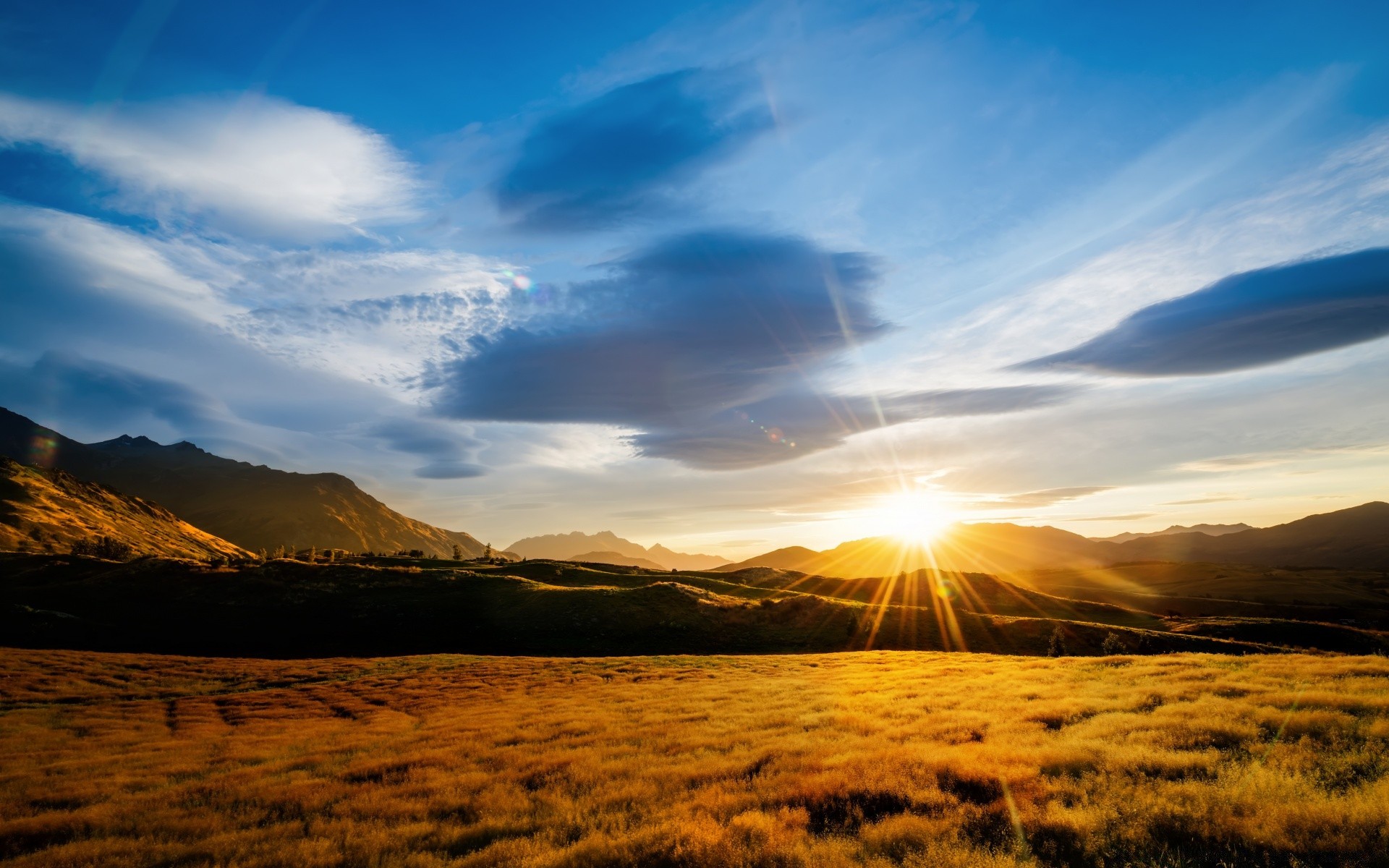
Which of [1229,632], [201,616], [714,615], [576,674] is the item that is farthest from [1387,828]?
[201,616]

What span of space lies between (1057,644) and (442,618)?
60.3 meters

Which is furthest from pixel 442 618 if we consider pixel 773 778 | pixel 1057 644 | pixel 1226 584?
pixel 1226 584

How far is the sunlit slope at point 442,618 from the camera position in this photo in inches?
2064

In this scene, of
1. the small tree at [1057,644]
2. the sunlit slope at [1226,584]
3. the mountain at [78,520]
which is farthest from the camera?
the mountain at [78,520]

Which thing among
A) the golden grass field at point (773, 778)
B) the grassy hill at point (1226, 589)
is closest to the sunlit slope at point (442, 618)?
the golden grass field at point (773, 778)

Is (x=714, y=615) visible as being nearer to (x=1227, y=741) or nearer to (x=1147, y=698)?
(x=1147, y=698)

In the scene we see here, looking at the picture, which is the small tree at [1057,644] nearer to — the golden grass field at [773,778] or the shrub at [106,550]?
the golden grass field at [773,778]

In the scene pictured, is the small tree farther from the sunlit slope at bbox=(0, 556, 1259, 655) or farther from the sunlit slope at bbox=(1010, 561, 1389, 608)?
the sunlit slope at bbox=(1010, 561, 1389, 608)

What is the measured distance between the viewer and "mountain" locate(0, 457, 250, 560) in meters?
114

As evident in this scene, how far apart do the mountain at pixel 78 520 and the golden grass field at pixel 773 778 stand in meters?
120

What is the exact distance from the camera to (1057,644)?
1924 inches

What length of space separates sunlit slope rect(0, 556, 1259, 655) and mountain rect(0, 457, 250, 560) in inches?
2085

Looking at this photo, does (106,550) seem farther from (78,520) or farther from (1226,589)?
(1226,589)

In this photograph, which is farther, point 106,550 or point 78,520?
point 78,520
